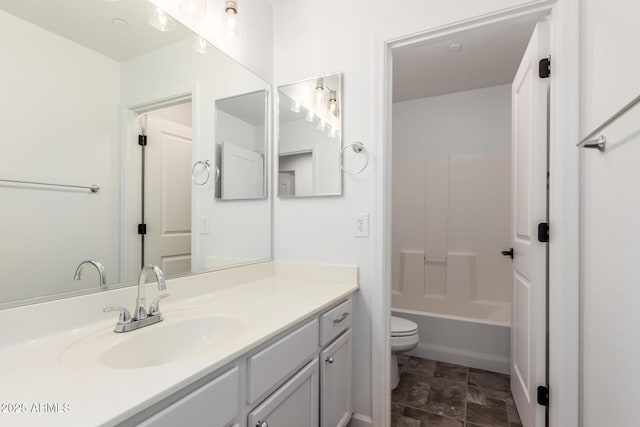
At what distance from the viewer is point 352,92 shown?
1634mm

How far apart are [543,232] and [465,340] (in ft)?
4.43

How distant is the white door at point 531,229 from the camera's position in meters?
1.40

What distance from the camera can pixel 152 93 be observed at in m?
1.22

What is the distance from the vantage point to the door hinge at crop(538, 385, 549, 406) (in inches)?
54.7

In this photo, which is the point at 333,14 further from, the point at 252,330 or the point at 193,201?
the point at 252,330

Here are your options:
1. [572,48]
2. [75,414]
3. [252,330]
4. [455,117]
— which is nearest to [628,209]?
[572,48]

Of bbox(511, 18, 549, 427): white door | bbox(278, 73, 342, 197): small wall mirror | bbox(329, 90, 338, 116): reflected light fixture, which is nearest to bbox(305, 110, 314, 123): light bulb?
bbox(278, 73, 342, 197): small wall mirror

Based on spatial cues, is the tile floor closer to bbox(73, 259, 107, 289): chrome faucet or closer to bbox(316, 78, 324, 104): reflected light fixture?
bbox(73, 259, 107, 289): chrome faucet

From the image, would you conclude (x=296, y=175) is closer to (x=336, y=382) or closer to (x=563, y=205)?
(x=336, y=382)

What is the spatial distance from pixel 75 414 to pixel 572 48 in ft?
6.27

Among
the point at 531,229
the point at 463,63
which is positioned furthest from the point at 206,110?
the point at 463,63

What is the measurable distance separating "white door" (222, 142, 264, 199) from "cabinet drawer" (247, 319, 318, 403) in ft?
2.87

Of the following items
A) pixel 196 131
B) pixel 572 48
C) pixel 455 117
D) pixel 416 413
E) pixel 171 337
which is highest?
pixel 455 117

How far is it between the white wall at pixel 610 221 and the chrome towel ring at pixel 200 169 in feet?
5.20
